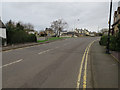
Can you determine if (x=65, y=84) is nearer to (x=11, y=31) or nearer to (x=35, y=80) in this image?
(x=35, y=80)

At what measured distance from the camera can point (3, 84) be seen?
448cm

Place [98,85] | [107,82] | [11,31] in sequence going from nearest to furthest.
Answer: [98,85], [107,82], [11,31]

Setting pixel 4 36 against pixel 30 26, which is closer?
pixel 4 36

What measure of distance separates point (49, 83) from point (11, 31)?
1847 centimetres

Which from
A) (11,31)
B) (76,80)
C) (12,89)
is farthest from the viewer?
(11,31)

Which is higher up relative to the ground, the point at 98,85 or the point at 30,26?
the point at 30,26

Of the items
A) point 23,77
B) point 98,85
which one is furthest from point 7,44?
point 98,85

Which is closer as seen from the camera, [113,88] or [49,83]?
[113,88]

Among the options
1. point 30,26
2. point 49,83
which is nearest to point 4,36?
point 49,83

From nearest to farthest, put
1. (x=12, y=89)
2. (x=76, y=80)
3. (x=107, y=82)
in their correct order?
1. (x=12, y=89)
2. (x=107, y=82)
3. (x=76, y=80)

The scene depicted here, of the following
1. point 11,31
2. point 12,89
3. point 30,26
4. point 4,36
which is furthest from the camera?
point 30,26

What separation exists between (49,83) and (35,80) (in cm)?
73

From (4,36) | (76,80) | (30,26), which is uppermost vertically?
(30,26)

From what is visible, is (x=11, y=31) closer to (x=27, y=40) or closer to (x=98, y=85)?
(x=27, y=40)
